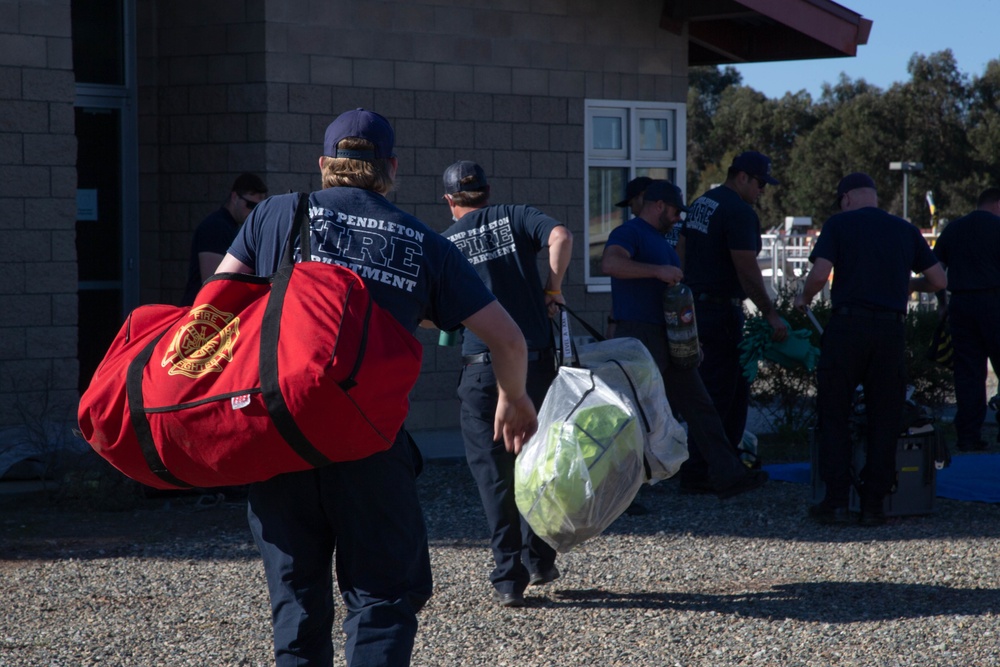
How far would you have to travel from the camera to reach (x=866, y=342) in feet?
22.1

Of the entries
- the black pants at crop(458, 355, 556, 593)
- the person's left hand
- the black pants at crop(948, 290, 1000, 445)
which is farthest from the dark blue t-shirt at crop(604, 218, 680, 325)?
the black pants at crop(948, 290, 1000, 445)

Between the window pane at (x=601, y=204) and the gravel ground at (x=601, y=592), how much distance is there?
3.99m

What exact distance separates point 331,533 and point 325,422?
59 centimetres

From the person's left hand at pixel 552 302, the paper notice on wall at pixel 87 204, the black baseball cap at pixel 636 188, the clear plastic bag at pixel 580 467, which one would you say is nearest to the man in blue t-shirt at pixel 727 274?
the black baseball cap at pixel 636 188

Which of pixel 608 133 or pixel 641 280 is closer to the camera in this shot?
pixel 641 280

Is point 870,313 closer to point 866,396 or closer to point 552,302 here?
point 866,396

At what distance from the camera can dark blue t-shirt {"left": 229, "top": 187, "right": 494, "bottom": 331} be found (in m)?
3.30

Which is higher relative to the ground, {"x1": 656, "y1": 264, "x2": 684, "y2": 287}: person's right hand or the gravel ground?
{"x1": 656, "y1": 264, "x2": 684, "y2": 287}: person's right hand

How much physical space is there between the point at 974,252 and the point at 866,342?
11.6 ft

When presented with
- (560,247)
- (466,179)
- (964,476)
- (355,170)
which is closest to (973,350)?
(964,476)

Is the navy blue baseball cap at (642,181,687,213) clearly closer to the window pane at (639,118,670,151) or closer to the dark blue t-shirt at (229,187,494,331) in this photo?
the dark blue t-shirt at (229,187,494,331)

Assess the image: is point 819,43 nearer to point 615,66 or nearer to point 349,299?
point 615,66

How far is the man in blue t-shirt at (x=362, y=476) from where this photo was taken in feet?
10.8

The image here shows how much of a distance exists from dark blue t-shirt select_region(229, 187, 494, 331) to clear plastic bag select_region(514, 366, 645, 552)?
4.58 feet
